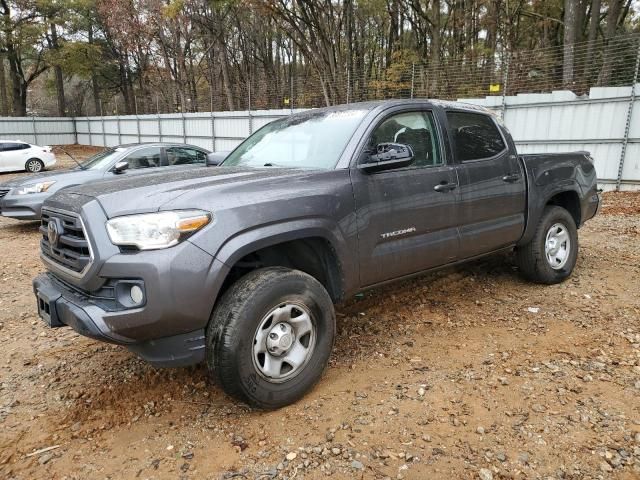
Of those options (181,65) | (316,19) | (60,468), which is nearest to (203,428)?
(60,468)

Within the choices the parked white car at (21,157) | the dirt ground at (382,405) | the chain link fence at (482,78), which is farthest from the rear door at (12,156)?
the dirt ground at (382,405)

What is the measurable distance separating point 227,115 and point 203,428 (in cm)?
1784

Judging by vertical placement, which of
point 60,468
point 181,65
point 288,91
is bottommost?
point 60,468

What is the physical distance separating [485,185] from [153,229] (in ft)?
9.21

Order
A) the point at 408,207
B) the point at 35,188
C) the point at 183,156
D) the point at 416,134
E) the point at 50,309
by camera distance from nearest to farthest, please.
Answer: the point at 50,309 < the point at 408,207 < the point at 416,134 < the point at 35,188 < the point at 183,156

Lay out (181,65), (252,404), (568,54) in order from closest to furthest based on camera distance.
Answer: (252,404)
(568,54)
(181,65)

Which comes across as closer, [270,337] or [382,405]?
[270,337]

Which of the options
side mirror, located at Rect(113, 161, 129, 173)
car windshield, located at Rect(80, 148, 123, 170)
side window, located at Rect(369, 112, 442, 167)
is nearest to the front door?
side window, located at Rect(369, 112, 442, 167)

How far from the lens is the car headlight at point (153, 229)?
2398mm

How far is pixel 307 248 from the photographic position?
311cm

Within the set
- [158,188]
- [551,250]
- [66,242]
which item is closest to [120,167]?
[66,242]

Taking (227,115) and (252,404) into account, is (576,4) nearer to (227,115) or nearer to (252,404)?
(227,115)

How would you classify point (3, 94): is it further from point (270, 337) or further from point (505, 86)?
point (270, 337)

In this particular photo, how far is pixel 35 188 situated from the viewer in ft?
25.8
